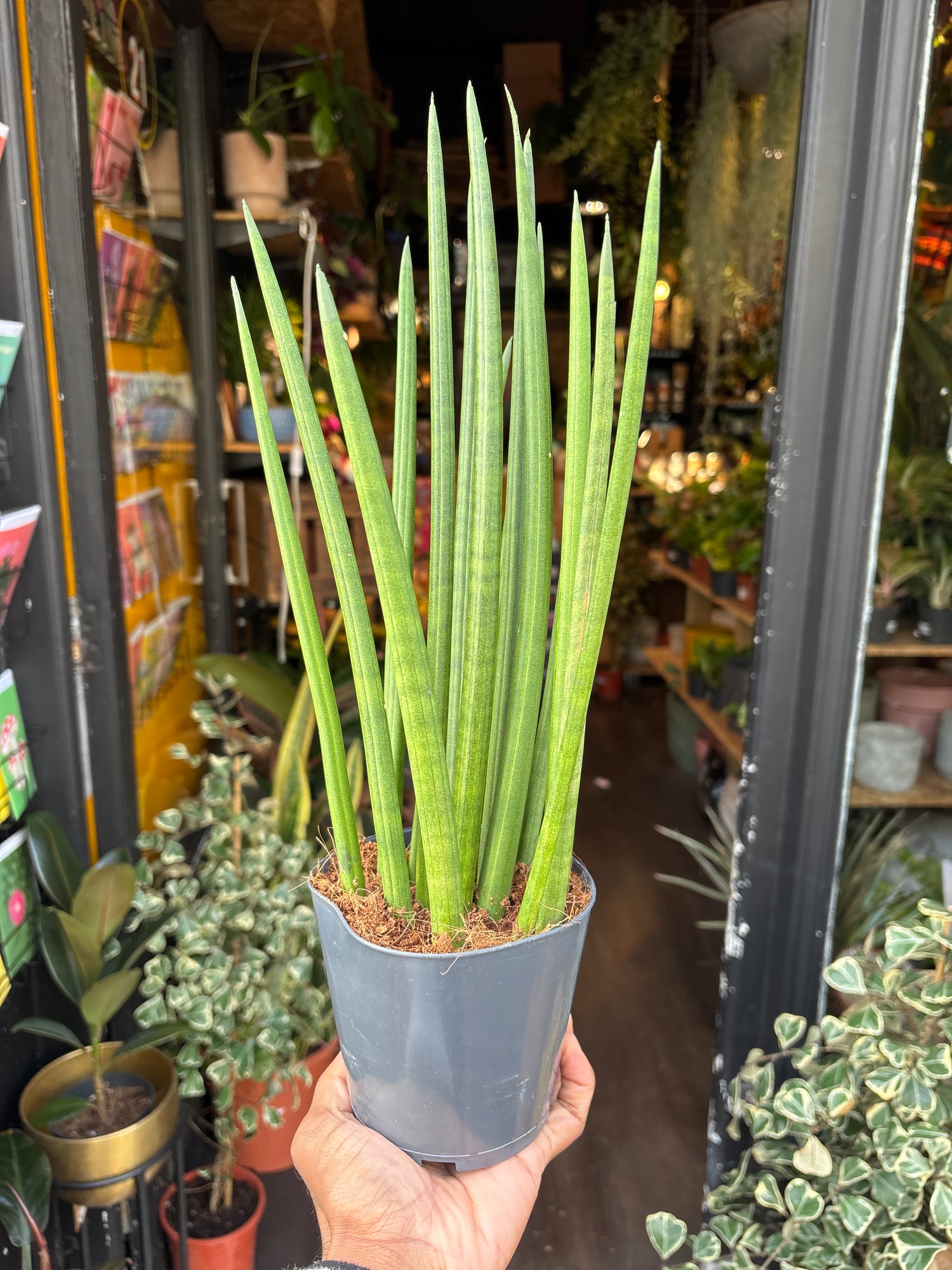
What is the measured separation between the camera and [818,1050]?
1.01 meters

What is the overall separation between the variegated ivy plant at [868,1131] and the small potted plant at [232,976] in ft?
1.88

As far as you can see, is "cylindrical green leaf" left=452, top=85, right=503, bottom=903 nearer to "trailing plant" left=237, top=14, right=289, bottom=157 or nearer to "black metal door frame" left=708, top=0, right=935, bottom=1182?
"black metal door frame" left=708, top=0, right=935, bottom=1182

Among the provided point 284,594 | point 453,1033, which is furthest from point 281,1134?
point 453,1033

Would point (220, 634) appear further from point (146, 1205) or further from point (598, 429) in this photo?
point (598, 429)

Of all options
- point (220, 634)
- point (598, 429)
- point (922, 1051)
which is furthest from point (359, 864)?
point (220, 634)

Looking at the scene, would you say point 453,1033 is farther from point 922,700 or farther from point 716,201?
point 716,201

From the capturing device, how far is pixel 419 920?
44 centimetres

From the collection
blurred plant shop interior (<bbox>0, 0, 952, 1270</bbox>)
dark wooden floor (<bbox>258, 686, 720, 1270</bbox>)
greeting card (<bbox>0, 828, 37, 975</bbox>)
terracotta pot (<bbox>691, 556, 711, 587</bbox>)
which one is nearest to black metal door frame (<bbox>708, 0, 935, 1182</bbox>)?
blurred plant shop interior (<bbox>0, 0, 952, 1270</bbox>)

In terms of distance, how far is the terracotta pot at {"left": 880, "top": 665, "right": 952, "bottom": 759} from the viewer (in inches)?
55.7

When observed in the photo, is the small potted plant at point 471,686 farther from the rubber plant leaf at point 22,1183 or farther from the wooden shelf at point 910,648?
the wooden shelf at point 910,648

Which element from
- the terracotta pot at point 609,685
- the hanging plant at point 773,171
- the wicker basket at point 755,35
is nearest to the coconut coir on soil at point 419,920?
the hanging plant at point 773,171

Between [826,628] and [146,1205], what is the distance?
1.15 m

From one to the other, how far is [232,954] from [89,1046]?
0.72 feet

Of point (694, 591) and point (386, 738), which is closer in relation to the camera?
point (386, 738)
